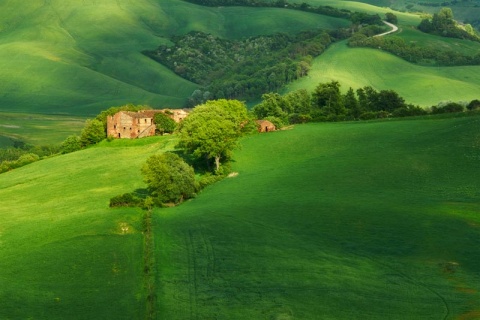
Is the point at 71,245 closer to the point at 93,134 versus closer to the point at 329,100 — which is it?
the point at 93,134

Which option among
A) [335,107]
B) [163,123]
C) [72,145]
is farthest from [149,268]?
[335,107]

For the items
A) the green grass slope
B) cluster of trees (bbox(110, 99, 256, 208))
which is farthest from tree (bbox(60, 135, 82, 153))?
cluster of trees (bbox(110, 99, 256, 208))

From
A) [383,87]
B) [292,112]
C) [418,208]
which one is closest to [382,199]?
[418,208]

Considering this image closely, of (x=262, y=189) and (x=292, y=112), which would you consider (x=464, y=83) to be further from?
(x=262, y=189)

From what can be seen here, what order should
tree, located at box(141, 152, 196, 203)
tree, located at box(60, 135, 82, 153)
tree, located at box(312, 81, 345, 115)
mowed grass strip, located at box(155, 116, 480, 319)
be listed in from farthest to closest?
tree, located at box(312, 81, 345, 115) → tree, located at box(60, 135, 82, 153) → tree, located at box(141, 152, 196, 203) → mowed grass strip, located at box(155, 116, 480, 319)

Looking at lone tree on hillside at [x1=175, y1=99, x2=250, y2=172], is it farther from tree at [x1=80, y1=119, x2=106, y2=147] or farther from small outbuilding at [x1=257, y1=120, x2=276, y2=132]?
tree at [x1=80, y1=119, x2=106, y2=147]

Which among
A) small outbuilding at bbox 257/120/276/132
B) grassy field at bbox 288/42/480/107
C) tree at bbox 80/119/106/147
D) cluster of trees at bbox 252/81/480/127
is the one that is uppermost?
grassy field at bbox 288/42/480/107
